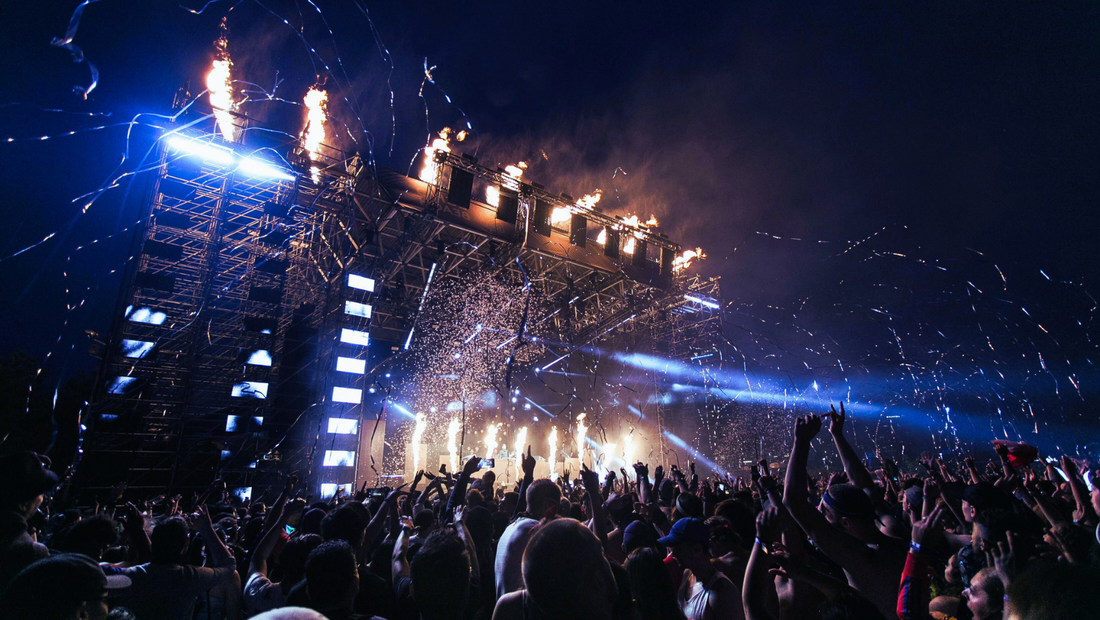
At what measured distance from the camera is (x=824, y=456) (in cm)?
2162

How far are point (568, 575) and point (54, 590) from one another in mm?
1584

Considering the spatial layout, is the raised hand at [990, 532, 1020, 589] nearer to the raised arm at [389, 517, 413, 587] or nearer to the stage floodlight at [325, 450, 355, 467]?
the raised arm at [389, 517, 413, 587]

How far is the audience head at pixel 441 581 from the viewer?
170cm

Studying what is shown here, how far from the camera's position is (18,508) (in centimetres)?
224

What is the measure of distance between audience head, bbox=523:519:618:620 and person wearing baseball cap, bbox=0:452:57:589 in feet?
8.11

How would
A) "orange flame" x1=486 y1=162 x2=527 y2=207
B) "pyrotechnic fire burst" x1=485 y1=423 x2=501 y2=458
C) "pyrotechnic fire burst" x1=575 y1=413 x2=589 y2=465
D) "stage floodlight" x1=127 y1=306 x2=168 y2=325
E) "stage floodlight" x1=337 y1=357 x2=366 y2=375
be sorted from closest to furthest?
1. "stage floodlight" x1=127 y1=306 x2=168 y2=325
2. "orange flame" x1=486 y1=162 x2=527 y2=207
3. "stage floodlight" x1=337 y1=357 x2=366 y2=375
4. "pyrotechnic fire burst" x1=575 y1=413 x2=589 y2=465
5. "pyrotechnic fire burst" x1=485 y1=423 x2=501 y2=458

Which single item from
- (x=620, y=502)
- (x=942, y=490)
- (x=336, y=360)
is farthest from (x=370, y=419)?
(x=942, y=490)

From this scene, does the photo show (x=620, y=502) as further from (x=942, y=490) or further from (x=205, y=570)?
(x=205, y=570)

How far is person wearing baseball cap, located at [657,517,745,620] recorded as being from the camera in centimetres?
202

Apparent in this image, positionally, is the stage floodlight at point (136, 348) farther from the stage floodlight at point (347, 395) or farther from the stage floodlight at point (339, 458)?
the stage floodlight at point (339, 458)

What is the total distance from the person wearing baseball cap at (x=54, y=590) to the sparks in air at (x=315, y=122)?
13.5 m

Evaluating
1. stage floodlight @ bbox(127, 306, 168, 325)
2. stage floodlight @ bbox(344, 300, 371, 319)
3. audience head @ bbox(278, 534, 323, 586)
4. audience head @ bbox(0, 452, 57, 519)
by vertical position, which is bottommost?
audience head @ bbox(278, 534, 323, 586)

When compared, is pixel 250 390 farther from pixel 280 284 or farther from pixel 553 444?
pixel 553 444

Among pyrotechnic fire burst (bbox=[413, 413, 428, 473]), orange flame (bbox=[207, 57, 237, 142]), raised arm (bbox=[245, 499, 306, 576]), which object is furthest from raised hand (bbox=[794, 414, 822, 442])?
pyrotechnic fire burst (bbox=[413, 413, 428, 473])
